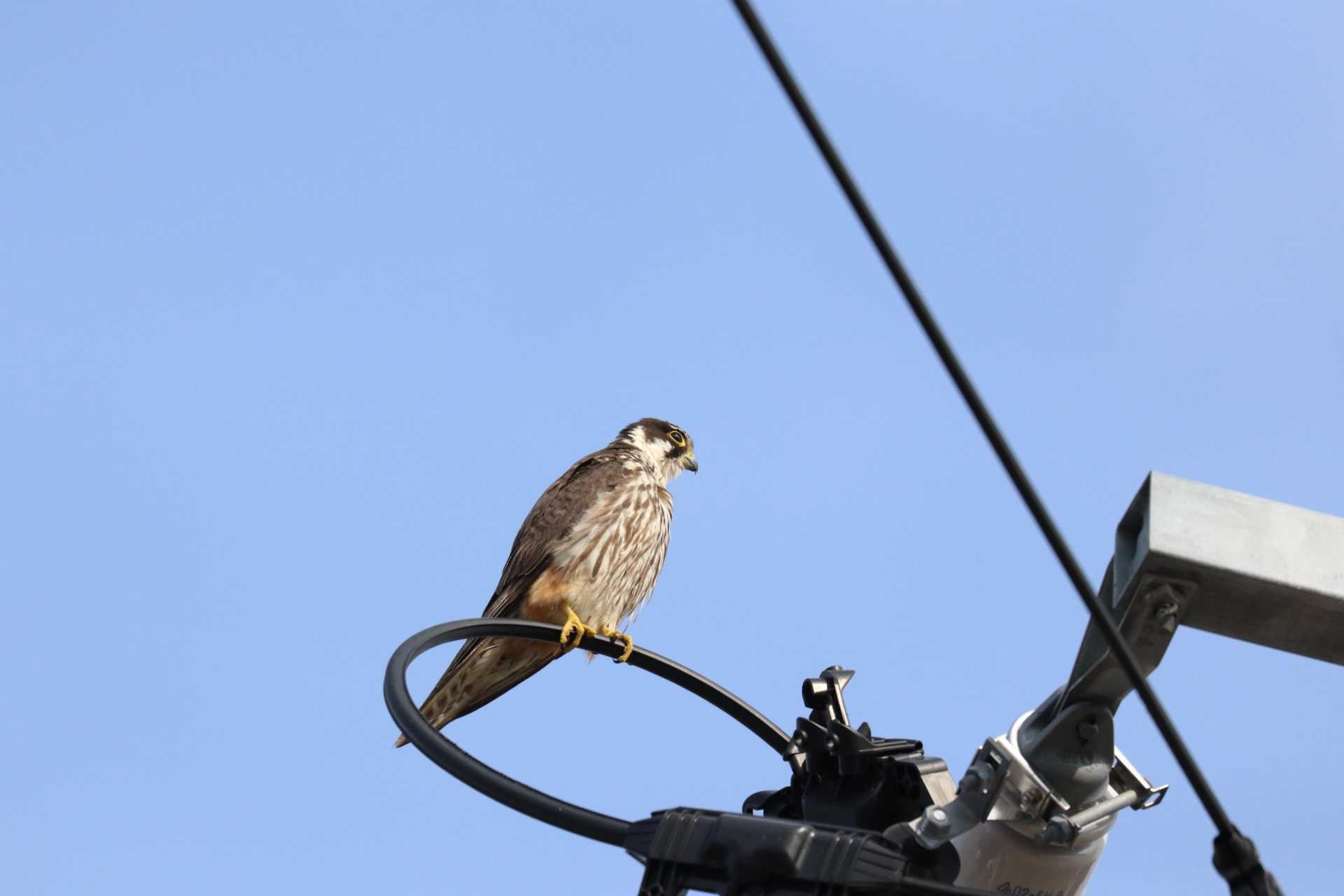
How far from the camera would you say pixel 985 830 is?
101 inches

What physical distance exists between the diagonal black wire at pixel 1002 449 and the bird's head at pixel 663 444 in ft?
19.7

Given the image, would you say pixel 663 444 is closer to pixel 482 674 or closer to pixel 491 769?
pixel 482 674

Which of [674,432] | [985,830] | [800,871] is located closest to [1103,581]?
[985,830]

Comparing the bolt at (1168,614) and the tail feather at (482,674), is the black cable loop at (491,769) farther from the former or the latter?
the tail feather at (482,674)

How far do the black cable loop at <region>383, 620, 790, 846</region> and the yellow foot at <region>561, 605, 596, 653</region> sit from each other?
0.68 m

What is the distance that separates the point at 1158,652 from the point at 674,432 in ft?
20.0

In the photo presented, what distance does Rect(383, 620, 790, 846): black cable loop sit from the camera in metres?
2.54

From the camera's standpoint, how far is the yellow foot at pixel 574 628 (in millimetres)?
4835

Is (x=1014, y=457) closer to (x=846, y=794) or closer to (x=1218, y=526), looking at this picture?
(x=1218, y=526)

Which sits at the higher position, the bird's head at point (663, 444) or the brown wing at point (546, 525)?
the bird's head at point (663, 444)

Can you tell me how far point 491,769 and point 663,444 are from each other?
5.65m

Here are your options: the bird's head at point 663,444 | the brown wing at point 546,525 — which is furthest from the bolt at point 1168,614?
the bird's head at point 663,444

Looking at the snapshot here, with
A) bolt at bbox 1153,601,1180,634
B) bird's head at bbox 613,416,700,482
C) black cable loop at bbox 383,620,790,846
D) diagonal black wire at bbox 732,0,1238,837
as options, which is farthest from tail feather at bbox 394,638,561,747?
diagonal black wire at bbox 732,0,1238,837

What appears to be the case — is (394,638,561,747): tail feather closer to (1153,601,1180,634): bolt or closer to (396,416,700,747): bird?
(396,416,700,747): bird
